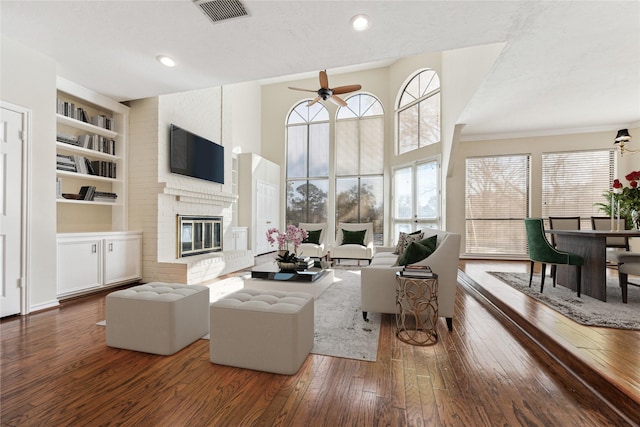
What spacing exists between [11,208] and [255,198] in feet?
15.3

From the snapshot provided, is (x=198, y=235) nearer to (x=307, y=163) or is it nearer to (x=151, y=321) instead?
(x=151, y=321)

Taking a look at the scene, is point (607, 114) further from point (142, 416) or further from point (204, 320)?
point (142, 416)

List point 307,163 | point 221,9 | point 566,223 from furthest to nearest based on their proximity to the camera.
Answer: point 307,163 < point 566,223 < point 221,9

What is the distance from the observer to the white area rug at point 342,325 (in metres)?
2.06

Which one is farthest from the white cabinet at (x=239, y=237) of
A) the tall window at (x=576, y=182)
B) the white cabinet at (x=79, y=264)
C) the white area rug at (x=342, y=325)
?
the tall window at (x=576, y=182)

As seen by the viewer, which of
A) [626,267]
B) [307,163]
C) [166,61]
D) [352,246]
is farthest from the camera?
[307,163]

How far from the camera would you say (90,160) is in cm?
398

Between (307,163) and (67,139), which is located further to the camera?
(307,163)

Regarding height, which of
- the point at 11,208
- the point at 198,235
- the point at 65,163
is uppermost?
the point at 65,163

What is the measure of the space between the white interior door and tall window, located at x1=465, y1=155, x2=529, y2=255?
7028 mm

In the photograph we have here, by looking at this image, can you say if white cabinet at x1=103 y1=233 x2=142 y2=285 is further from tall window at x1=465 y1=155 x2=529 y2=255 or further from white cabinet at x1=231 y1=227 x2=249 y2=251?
tall window at x1=465 y1=155 x2=529 y2=255

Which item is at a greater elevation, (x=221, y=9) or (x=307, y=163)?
(x=221, y=9)

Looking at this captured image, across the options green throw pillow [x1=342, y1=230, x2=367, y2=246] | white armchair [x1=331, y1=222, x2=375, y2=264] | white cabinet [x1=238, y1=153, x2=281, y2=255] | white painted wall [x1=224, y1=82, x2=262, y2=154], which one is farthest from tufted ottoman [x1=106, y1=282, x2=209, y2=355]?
white painted wall [x1=224, y1=82, x2=262, y2=154]

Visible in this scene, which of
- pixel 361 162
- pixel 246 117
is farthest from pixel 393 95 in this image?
pixel 246 117
